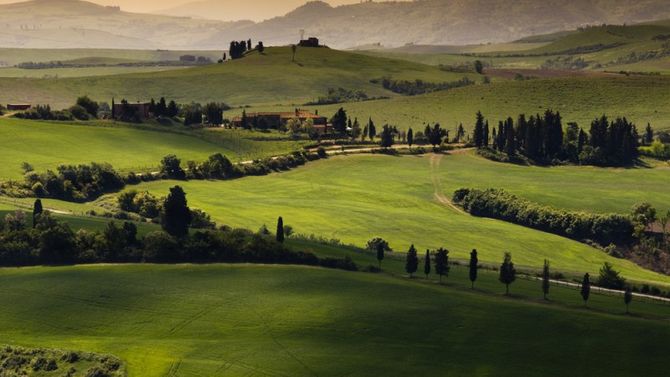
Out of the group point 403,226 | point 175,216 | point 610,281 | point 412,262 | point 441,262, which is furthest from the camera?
point 403,226

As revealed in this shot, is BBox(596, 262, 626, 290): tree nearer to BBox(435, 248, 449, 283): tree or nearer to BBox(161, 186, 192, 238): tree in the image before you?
BBox(435, 248, 449, 283): tree

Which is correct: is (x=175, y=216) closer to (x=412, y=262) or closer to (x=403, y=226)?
(x=412, y=262)

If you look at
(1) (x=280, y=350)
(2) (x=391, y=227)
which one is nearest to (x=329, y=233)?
(2) (x=391, y=227)

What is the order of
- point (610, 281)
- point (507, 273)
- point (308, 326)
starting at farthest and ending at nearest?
1. point (610, 281)
2. point (507, 273)
3. point (308, 326)

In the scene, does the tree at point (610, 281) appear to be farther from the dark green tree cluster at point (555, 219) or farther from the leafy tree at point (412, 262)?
the dark green tree cluster at point (555, 219)

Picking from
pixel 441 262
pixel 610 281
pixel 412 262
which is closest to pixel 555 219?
pixel 610 281

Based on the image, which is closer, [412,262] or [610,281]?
[412,262]

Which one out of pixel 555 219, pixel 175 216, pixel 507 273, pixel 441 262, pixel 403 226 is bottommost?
pixel 403 226
